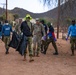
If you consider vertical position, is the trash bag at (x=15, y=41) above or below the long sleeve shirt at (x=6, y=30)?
below

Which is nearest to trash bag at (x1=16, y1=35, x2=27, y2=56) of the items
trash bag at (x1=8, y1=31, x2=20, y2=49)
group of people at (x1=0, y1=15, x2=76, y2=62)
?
group of people at (x1=0, y1=15, x2=76, y2=62)

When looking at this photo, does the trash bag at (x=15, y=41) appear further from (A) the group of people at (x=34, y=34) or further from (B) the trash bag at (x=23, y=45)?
(B) the trash bag at (x=23, y=45)

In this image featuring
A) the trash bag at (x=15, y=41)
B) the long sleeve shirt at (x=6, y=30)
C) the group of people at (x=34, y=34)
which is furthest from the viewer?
the long sleeve shirt at (x=6, y=30)

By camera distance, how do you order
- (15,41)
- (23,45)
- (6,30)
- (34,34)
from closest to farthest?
(23,45) < (34,34) < (15,41) < (6,30)

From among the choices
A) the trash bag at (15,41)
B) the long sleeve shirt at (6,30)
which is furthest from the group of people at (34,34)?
the trash bag at (15,41)

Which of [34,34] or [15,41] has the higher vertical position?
[34,34]

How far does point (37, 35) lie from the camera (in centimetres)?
1547

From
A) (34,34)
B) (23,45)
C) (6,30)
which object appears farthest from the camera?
(6,30)

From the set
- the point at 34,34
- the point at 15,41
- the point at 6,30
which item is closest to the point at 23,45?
the point at 34,34

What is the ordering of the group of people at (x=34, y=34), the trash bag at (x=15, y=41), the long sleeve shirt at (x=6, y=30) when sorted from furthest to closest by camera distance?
the long sleeve shirt at (x=6, y=30)
the trash bag at (x=15, y=41)
the group of people at (x=34, y=34)

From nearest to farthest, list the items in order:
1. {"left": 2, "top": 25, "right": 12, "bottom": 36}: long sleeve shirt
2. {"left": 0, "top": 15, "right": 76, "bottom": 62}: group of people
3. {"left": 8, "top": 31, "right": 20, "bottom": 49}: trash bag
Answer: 1. {"left": 0, "top": 15, "right": 76, "bottom": 62}: group of people
2. {"left": 8, "top": 31, "right": 20, "bottom": 49}: trash bag
3. {"left": 2, "top": 25, "right": 12, "bottom": 36}: long sleeve shirt

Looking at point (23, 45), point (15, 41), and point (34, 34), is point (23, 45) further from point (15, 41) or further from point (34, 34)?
point (15, 41)

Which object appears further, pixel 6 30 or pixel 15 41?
pixel 6 30

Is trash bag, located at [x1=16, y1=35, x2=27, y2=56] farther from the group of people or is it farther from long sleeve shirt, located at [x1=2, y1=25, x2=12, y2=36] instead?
long sleeve shirt, located at [x1=2, y1=25, x2=12, y2=36]
